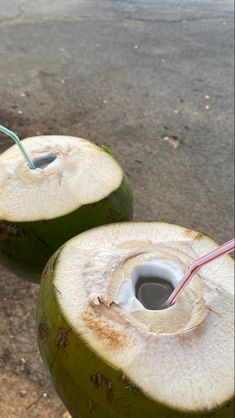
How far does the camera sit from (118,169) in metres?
1.24

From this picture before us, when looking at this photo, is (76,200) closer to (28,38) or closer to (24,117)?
(24,117)

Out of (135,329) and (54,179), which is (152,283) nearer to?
(135,329)

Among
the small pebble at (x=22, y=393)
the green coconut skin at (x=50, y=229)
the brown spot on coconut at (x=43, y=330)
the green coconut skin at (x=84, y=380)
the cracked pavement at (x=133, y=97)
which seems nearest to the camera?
the green coconut skin at (x=84, y=380)

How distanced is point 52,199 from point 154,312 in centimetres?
36

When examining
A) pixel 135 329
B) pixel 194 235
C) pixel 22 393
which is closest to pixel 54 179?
pixel 194 235

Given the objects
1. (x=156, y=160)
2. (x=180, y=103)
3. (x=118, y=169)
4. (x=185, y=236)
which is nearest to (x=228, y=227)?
(x=156, y=160)

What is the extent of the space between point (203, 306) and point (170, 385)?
0.14m

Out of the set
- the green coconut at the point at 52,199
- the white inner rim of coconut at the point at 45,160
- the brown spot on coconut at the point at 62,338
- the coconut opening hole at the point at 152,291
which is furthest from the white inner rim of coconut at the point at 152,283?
the white inner rim of coconut at the point at 45,160

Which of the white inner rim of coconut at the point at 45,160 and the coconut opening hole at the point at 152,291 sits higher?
the white inner rim of coconut at the point at 45,160

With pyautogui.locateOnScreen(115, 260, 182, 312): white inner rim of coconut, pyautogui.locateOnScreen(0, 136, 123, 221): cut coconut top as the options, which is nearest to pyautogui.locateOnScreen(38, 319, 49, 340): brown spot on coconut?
pyautogui.locateOnScreen(115, 260, 182, 312): white inner rim of coconut

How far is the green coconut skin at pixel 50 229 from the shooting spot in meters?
1.12

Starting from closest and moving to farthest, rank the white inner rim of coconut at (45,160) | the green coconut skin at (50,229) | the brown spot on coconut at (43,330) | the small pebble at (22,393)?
the brown spot on coconut at (43,330)
the green coconut skin at (50,229)
the white inner rim of coconut at (45,160)
the small pebble at (22,393)

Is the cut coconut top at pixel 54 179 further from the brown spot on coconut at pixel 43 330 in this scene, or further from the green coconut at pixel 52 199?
the brown spot on coconut at pixel 43 330

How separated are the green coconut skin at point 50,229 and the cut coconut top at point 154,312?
124mm
